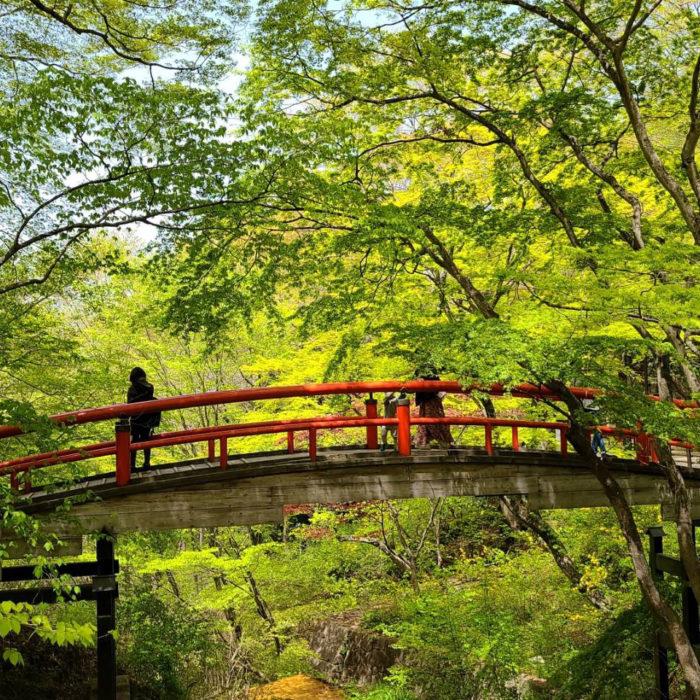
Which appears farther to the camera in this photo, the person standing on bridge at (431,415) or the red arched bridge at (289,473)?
the person standing on bridge at (431,415)

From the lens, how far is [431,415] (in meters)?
8.53

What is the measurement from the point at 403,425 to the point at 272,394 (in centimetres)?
158

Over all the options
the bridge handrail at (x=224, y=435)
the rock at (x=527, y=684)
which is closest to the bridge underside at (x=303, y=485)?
the bridge handrail at (x=224, y=435)

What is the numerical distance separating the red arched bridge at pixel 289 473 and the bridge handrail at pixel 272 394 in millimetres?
13

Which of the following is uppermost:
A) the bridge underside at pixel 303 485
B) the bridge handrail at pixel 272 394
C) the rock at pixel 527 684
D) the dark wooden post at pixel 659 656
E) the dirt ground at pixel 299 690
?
the bridge handrail at pixel 272 394

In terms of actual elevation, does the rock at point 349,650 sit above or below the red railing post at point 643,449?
below

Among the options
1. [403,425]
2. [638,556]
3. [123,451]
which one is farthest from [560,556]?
[123,451]

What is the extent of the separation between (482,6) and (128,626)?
12517 millimetres

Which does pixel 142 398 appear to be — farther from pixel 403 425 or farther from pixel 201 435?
pixel 403 425

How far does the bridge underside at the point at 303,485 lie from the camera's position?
21.0ft

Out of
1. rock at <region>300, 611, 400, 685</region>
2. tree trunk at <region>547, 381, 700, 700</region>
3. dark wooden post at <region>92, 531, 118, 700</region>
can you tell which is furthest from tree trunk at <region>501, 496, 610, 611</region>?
dark wooden post at <region>92, 531, 118, 700</region>

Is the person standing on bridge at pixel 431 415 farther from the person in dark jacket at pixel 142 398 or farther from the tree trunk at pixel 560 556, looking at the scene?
the tree trunk at pixel 560 556

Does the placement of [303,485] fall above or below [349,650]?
above

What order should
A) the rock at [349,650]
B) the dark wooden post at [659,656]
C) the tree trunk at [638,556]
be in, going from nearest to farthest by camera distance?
the tree trunk at [638,556] → the dark wooden post at [659,656] → the rock at [349,650]
